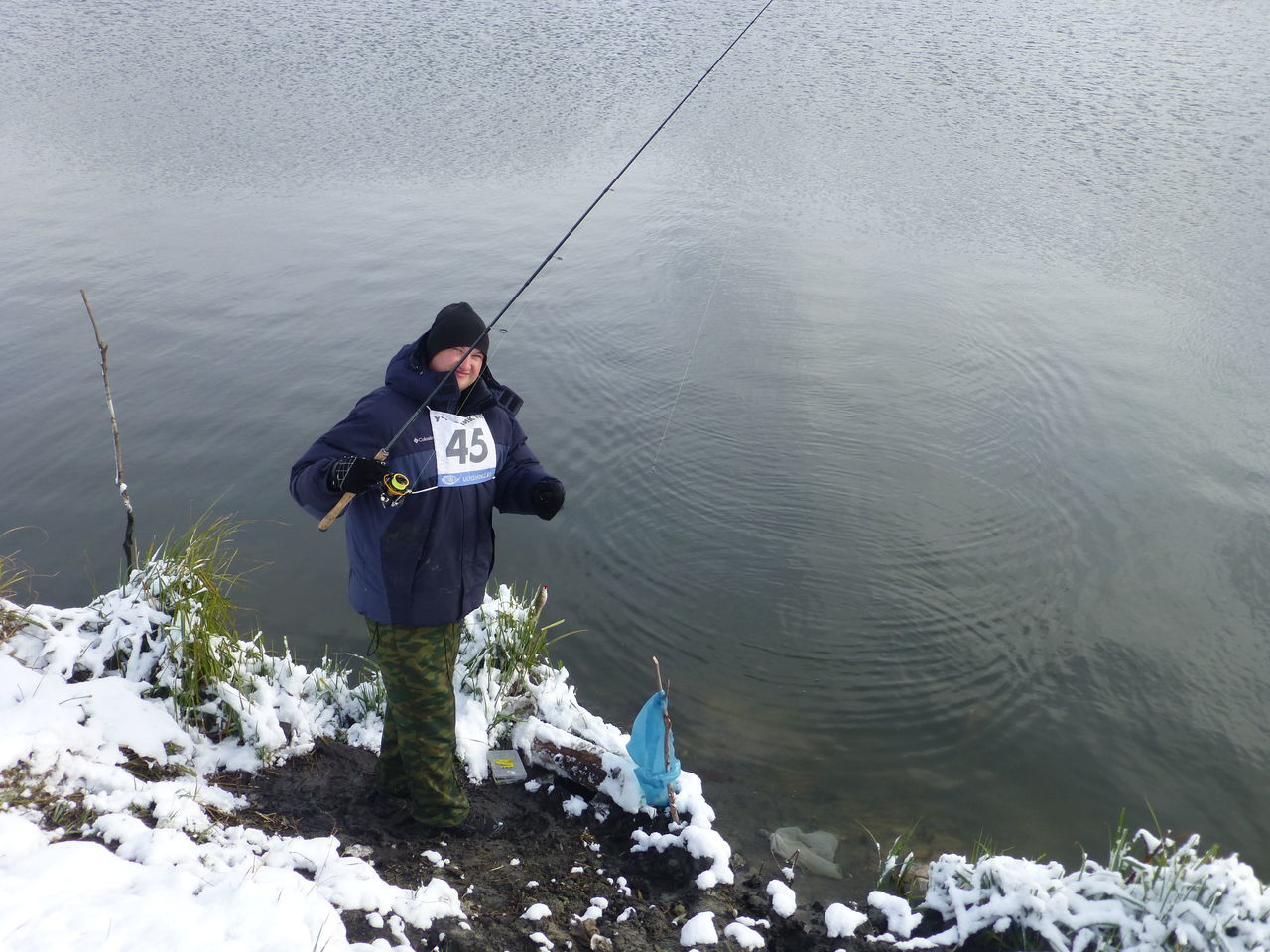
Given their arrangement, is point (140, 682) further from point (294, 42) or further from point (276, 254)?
point (294, 42)

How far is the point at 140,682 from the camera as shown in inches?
166

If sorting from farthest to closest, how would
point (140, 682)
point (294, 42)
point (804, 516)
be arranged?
point (294, 42), point (804, 516), point (140, 682)

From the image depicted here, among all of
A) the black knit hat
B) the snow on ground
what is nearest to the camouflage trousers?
the snow on ground

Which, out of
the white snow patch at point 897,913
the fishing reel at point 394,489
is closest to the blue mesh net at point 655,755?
the white snow patch at point 897,913

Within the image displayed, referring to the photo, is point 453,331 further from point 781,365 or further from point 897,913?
point 781,365

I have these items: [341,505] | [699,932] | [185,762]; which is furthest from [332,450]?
[699,932]

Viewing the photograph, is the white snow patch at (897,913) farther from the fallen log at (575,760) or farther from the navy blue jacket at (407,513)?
the navy blue jacket at (407,513)

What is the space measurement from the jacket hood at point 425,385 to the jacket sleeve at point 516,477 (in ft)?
0.76

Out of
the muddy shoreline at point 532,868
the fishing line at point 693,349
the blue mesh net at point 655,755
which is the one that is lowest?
the muddy shoreline at point 532,868

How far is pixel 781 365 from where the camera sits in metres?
9.62

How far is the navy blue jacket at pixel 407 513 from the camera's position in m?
3.54

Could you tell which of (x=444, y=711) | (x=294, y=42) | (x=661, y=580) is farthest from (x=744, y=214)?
(x=294, y=42)

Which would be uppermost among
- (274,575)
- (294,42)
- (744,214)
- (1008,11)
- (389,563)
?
(1008,11)

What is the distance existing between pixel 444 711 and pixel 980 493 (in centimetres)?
538
